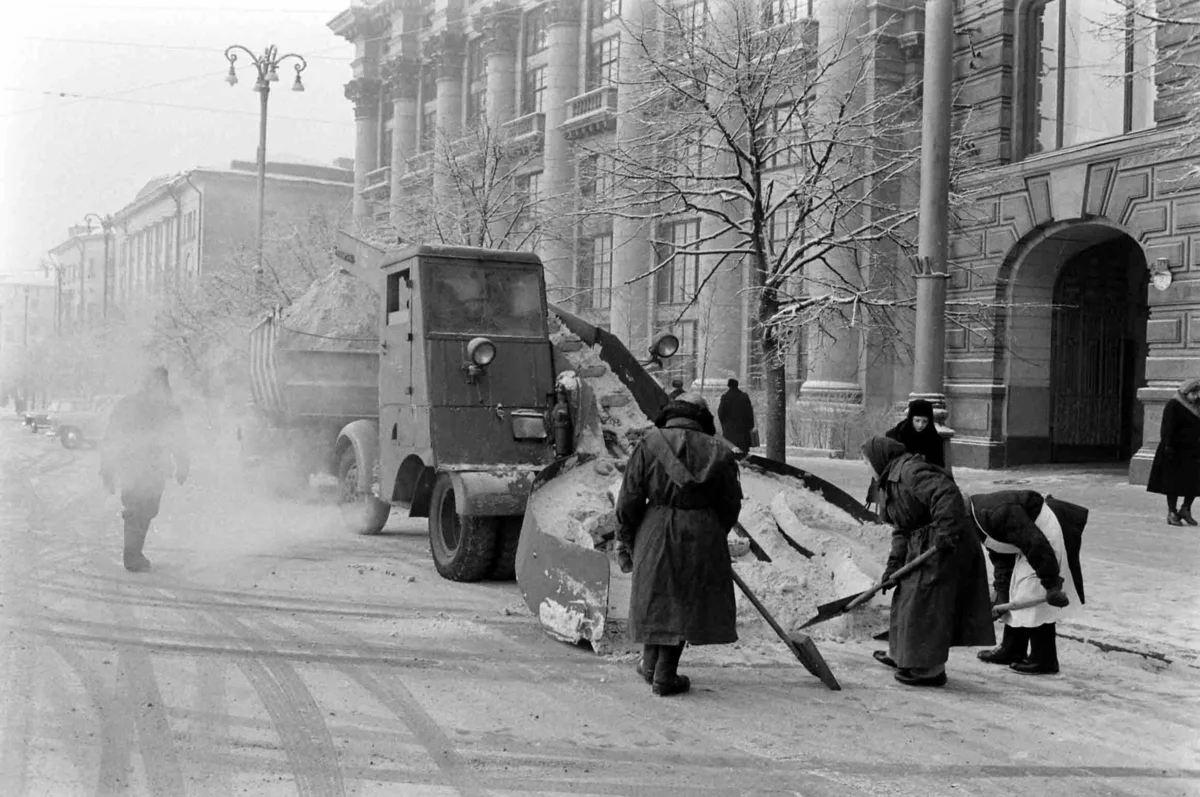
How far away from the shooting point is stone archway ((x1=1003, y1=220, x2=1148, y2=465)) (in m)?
19.7

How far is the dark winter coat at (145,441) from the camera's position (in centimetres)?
975

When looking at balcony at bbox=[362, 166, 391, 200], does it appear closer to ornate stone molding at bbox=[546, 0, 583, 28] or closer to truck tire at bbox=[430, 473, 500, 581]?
ornate stone molding at bbox=[546, 0, 583, 28]

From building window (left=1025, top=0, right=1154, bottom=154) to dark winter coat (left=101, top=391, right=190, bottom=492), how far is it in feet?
49.3

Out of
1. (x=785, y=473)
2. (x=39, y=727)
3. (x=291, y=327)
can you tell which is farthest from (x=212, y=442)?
(x=39, y=727)

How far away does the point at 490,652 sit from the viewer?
22.5 feet

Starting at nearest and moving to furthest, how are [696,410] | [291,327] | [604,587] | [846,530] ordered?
1. [696,410]
2. [604,587]
3. [846,530]
4. [291,327]

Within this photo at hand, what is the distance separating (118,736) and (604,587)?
2805 mm

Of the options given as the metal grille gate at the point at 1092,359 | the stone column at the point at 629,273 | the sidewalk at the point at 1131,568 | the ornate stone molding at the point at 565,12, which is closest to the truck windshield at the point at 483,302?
the sidewalk at the point at 1131,568

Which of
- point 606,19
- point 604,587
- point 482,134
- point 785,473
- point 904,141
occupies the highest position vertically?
point 606,19

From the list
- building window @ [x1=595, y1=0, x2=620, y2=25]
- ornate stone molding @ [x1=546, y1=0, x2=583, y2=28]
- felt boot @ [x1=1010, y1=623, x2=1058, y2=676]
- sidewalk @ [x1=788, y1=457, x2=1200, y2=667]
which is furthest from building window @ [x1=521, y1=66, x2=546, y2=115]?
felt boot @ [x1=1010, y1=623, x2=1058, y2=676]

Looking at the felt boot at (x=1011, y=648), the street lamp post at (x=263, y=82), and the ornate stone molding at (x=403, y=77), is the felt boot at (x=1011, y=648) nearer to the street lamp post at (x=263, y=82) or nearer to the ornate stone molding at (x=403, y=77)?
the street lamp post at (x=263, y=82)

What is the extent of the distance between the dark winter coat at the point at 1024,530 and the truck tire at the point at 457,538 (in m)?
3.93

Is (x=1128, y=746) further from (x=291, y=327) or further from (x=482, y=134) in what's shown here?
(x=482, y=134)

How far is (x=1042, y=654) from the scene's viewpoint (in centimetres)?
674
